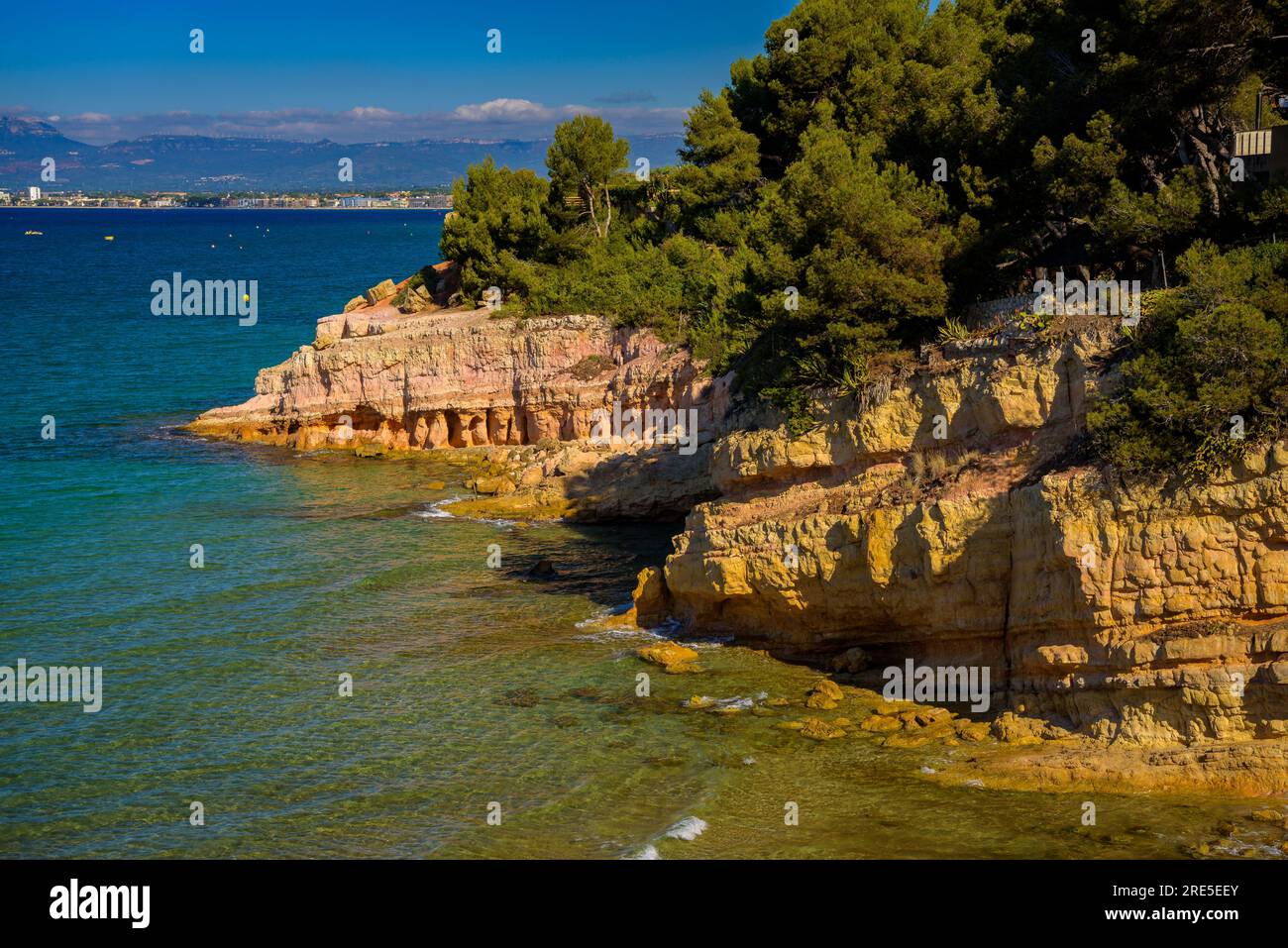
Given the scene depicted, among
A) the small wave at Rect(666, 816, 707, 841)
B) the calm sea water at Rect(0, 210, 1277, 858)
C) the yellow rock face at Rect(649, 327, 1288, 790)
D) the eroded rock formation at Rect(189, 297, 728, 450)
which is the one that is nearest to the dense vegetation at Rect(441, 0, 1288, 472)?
the yellow rock face at Rect(649, 327, 1288, 790)

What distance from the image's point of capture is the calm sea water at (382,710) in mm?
15539

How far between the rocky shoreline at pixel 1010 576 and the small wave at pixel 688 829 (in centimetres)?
310

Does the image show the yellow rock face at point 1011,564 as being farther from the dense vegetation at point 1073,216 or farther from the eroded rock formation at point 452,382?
the eroded rock formation at point 452,382

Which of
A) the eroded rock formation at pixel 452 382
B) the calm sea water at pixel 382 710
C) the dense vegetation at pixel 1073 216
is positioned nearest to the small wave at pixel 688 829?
the calm sea water at pixel 382 710

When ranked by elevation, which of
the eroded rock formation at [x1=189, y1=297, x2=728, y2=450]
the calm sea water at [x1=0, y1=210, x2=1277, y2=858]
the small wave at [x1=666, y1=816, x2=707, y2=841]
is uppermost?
the eroded rock formation at [x1=189, y1=297, x2=728, y2=450]

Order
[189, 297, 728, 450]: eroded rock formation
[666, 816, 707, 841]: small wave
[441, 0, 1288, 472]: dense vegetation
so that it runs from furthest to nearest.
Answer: [189, 297, 728, 450]: eroded rock formation, [441, 0, 1288, 472]: dense vegetation, [666, 816, 707, 841]: small wave

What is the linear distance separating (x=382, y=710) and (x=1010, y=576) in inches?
378

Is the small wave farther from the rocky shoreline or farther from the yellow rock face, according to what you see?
the yellow rock face

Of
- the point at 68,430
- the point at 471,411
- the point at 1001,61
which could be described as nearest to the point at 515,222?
the point at 471,411

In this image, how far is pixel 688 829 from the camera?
1557cm

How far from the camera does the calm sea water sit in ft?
51.0

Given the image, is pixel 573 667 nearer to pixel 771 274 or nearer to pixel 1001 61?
pixel 771 274

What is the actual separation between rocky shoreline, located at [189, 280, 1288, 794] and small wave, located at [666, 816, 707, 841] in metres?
3.10
